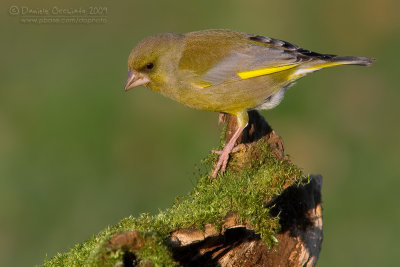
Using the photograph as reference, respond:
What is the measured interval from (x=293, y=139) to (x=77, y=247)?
5.83m

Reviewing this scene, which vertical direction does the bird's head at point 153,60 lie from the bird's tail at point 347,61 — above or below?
above

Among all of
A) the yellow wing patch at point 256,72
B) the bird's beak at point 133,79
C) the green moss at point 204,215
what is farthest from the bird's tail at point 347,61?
the green moss at point 204,215

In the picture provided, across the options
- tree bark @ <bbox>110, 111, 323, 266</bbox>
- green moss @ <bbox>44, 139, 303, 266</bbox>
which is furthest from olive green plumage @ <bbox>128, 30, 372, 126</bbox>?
green moss @ <bbox>44, 139, 303, 266</bbox>

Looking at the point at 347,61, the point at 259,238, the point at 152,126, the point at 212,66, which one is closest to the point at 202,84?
the point at 212,66

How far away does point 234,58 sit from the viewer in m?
6.60

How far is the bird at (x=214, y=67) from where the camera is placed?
6520mm

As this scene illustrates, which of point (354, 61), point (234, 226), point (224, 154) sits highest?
point (354, 61)

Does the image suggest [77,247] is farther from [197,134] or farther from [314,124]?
[314,124]

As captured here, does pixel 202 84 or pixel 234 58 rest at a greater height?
pixel 234 58

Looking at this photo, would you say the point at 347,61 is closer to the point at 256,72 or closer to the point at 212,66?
the point at 256,72

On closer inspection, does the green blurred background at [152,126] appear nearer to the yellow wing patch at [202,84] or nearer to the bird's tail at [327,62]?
the yellow wing patch at [202,84]

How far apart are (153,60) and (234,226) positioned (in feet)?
8.32

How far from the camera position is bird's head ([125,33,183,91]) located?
6430 millimetres

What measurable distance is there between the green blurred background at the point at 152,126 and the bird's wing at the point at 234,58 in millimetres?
1939
